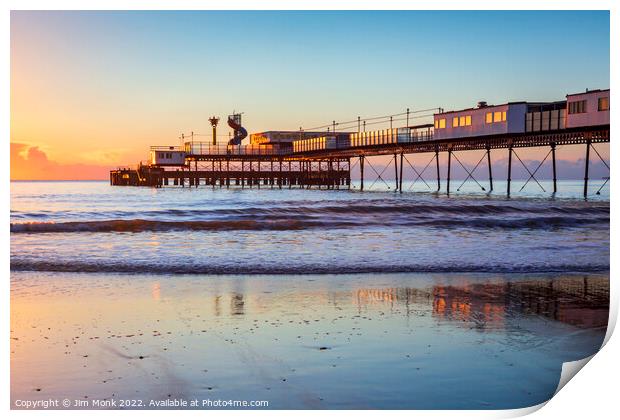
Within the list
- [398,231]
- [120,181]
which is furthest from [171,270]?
[120,181]

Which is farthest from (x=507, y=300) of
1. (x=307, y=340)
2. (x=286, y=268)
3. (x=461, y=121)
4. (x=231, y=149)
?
(x=231, y=149)

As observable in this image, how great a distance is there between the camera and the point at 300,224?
2056 cm

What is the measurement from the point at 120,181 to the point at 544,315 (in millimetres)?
73127

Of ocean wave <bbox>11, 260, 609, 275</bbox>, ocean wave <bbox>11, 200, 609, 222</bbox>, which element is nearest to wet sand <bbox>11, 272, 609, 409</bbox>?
ocean wave <bbox>11, 260, 609, 275</bbox>

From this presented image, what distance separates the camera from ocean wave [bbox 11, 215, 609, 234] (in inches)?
743

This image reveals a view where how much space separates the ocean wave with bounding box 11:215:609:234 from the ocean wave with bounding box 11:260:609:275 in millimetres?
7028

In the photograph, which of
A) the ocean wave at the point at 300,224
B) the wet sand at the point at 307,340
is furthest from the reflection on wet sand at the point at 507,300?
the ocean wave at the point at 300,224

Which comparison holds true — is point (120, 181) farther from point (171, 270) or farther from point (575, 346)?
point (575, 346)

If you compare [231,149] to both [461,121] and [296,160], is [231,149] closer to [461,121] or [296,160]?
[296,160]

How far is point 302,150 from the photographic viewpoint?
2544 inches

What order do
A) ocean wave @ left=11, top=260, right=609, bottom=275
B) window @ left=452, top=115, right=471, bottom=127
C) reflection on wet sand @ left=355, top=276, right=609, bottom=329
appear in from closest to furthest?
reflection on wet sand @ left=355, top=276, right=609, bottom=329
ocean wave @ left=11, top=260, right=609, bottom=275
window @ left=452, top=115, right=471, bottom=127

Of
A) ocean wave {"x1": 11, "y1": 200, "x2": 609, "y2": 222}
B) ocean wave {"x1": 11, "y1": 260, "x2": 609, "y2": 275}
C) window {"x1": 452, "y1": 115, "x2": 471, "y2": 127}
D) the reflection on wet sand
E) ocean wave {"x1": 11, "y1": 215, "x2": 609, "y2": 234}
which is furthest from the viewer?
window {"x1": 452, "y1": 115, "x2": 471, "y2": 127}

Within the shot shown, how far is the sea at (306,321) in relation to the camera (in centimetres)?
530

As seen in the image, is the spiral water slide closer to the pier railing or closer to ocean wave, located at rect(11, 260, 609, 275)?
the pier railing
